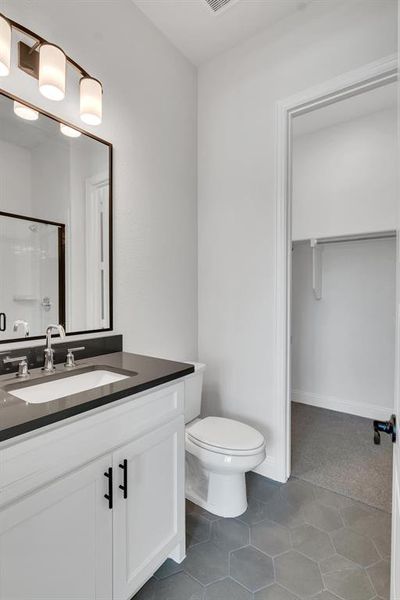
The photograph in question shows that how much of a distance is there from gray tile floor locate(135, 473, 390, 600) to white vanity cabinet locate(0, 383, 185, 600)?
0.45 ft

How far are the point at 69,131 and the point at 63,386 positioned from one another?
1193mm

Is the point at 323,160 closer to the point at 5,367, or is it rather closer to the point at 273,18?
the point at 273,18

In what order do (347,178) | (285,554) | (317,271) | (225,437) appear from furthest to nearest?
(317,271) < (347,178) < (225,437) < (285,554)

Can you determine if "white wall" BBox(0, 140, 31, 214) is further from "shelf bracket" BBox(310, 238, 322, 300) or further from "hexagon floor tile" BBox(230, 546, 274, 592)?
"shelf bracket" BBox(310, 238, 322, 300)

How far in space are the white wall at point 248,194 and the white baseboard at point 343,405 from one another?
4.50 ft

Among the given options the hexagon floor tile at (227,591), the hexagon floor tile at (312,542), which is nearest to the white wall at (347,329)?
the hexagon floor tile at (312,542)

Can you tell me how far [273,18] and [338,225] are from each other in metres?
1.61

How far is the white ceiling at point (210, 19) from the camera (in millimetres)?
1804

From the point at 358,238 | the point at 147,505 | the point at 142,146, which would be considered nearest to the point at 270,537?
the point at 147,505

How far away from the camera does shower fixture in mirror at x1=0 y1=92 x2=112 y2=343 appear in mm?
1304

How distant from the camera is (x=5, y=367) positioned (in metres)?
1.24

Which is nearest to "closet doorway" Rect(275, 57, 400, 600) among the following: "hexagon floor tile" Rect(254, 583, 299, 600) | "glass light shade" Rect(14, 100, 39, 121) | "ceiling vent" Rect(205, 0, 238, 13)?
"hexagon floor tile" Rect(254, 583, 299, 600)

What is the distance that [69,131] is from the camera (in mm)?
1494

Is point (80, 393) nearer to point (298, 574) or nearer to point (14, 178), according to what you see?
point (14, 178)
